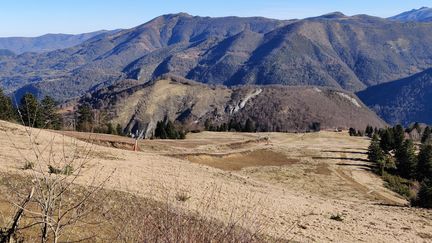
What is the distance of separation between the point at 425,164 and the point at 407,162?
266cm

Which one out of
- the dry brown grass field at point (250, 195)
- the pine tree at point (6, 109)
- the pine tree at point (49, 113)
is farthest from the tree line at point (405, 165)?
the pine tree at point (6, 109)

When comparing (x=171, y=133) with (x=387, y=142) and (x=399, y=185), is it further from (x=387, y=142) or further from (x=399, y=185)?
(x=399, y=185)

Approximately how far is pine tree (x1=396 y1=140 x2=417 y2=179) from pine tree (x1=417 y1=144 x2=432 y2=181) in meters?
0.71

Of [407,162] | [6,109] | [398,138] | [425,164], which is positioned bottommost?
[407,162]

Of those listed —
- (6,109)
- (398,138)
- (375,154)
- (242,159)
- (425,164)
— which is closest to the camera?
(242,159)

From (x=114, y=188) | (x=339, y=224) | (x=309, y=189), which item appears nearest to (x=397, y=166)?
(x=309, y=189)

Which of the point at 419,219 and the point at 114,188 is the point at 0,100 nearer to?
the point at 114,188

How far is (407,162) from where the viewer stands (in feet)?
199

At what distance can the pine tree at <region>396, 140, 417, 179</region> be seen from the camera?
2356 inches

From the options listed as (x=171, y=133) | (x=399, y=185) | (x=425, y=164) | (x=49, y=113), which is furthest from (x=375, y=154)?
(x=49, y=113)

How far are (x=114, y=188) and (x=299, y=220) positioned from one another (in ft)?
25.3

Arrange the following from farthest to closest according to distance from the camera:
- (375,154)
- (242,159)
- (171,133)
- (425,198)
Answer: (171,133) → (375,154) → (242,159) → (425,198)

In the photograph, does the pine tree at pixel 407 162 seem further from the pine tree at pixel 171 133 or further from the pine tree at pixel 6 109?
the pine tree at pixel 6 109

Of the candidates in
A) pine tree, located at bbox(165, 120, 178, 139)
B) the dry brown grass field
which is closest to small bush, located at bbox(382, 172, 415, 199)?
the dry brown grass field
